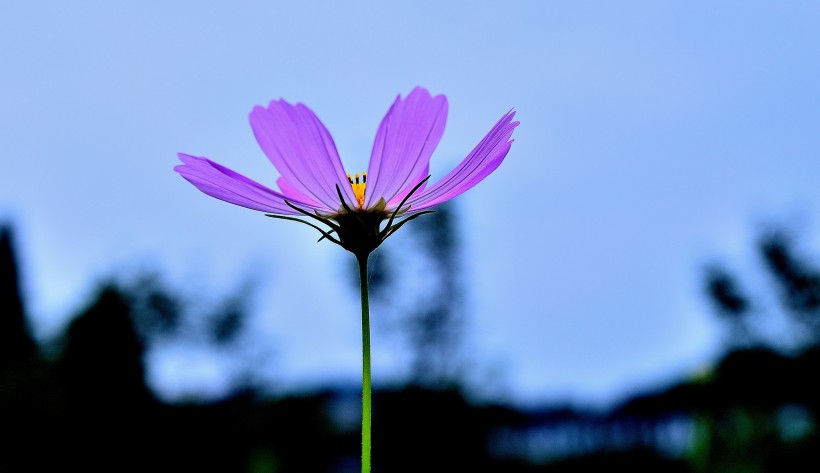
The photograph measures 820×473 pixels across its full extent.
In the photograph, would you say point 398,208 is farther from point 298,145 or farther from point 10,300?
point 10,300

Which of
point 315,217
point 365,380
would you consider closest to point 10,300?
point 315,217

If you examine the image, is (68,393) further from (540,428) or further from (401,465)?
(540,428)

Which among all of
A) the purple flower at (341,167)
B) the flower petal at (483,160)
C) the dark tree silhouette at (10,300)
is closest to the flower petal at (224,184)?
the purple flower at (341,167)

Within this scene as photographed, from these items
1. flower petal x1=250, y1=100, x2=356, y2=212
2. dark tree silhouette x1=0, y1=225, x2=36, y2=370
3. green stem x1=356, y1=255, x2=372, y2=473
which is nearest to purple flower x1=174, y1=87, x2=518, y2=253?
flower petal x1=250, y1=100, x2=356, y2=212

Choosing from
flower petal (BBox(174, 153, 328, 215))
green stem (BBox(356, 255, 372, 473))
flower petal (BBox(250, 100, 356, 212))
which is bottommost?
green stem (BBox(356, 255, 372, 473))

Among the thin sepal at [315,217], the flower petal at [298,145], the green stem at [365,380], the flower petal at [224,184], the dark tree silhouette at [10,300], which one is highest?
the dark tree silhouette at [10,300]

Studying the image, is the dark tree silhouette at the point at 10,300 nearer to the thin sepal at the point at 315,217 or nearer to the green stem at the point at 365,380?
the thin sepal at the point at 315,217

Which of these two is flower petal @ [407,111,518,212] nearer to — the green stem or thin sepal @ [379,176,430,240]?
thin sepal @ [379,176,430,240]
